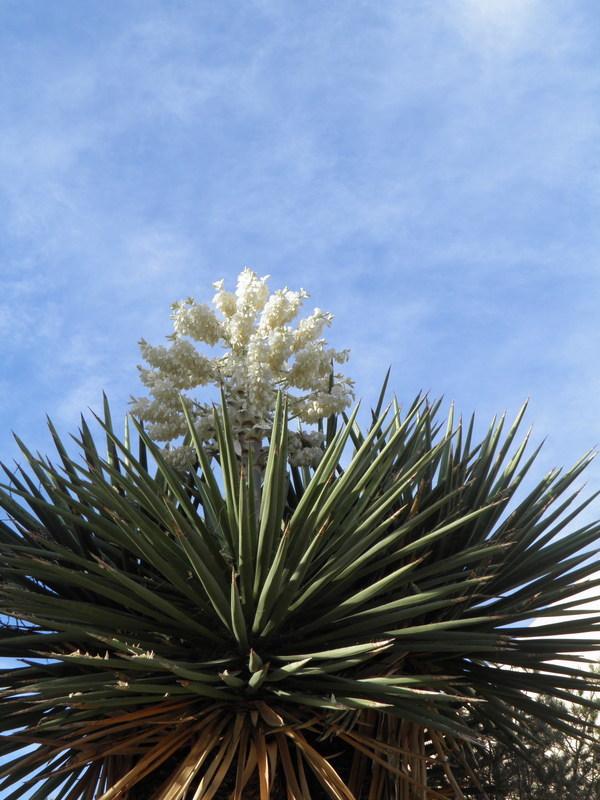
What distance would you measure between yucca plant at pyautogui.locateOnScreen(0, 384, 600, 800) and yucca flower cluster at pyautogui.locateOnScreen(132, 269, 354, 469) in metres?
0.21

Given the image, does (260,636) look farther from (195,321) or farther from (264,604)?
(195,321)

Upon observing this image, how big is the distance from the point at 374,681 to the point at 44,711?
1539mm

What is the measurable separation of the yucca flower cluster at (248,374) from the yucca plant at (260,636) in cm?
21

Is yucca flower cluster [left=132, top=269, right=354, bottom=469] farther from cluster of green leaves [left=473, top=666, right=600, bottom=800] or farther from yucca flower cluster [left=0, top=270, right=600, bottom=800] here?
cluster of green leaves [left=473, top=666, right=600, bottom=800]

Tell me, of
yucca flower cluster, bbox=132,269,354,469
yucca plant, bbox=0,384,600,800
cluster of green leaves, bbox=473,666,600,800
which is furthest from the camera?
cluster of green leaves, bbox=473,666,600,800

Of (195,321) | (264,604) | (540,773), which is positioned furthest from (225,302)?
(540,773)

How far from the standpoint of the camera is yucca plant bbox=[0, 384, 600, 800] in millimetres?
3143

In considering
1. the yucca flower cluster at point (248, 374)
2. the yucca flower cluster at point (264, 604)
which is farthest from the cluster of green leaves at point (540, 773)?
the yucca flower cluster at point (248, 374)

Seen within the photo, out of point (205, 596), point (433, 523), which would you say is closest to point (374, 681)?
point (205, 596)

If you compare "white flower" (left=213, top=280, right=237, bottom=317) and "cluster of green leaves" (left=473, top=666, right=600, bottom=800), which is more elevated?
"white flower" (left=213, top=280, right=237, bottom=317)

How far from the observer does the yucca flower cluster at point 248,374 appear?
3977mm

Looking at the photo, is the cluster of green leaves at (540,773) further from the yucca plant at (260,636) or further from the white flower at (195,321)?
the white flower at (195,321)

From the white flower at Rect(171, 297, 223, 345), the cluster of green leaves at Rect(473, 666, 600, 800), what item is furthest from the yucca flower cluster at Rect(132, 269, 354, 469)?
the cluster of green leaves at Rect(473, 666, 600, 800)

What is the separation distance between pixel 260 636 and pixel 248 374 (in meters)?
1.18
